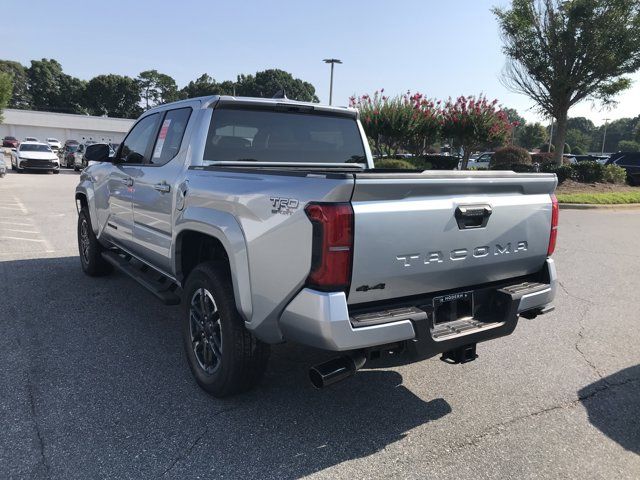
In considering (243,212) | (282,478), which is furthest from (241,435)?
(243,212)

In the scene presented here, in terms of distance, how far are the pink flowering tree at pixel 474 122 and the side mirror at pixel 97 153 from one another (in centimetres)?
1803

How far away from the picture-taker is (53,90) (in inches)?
4343

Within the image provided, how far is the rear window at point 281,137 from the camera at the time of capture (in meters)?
3.97

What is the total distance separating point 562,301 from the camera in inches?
235

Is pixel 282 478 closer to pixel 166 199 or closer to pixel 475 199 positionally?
pixel 475 199

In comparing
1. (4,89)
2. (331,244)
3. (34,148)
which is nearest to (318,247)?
(331,244)

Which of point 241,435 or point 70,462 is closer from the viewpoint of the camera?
point 70,462

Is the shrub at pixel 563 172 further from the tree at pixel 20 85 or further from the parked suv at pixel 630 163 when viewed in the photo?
the tree at pixel 20 85

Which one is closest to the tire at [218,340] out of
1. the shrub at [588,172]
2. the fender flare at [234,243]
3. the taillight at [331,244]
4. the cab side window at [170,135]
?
the fender flare at [234,243]

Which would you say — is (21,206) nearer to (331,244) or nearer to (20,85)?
(331,244)

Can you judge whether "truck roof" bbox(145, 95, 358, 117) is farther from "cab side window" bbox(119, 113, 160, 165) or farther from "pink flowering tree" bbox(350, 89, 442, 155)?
"pink flowering tree" bbox(350, 89, 442, 155)

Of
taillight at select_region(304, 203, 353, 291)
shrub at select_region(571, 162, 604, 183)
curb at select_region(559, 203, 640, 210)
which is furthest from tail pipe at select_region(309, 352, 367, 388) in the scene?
shrub at select_region(571, 162, 604, 183)

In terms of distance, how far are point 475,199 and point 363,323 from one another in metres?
1.06

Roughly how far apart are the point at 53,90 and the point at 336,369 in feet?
417
